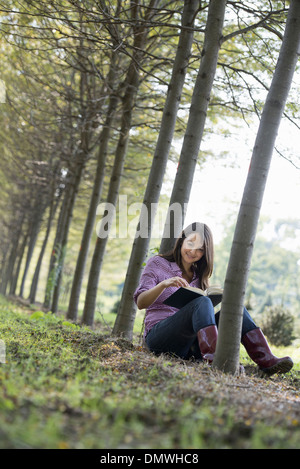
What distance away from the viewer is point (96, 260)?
9.30m

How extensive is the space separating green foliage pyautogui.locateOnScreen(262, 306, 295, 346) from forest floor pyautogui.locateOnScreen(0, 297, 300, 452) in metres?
9.78

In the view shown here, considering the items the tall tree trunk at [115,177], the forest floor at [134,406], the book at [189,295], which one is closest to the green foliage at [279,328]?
the tall tree trunk at [115,177]

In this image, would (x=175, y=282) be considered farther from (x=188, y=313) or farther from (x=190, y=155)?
(x=190, y=155)

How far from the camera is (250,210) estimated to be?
3.87m

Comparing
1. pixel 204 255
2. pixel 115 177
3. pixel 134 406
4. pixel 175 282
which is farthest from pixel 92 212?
pixel 134 406

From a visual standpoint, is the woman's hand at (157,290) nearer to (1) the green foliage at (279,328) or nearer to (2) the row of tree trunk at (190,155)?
(2) the row of tree trunk at (190,155)

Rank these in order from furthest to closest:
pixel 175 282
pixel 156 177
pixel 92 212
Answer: pixel 92 212 < pixel 156 177 < pixel 175 282

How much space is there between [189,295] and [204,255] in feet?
2.17

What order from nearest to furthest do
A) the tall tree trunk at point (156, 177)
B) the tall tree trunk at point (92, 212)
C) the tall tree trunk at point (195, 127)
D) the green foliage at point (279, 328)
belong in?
the tall tree trunk at point (195, 127) < the tall tree trunk at point (156, 177) < the tall tree trunk at point (92, 212) < the green foliage at point (279, 328)

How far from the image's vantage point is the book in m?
4.13

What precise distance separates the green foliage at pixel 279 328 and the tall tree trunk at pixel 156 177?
7921 mm

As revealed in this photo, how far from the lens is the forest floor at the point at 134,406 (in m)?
1.88
